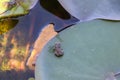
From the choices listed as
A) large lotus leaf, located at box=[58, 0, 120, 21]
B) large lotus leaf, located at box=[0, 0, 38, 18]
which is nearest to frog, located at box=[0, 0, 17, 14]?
large lotus leaf, located at box=[0, 0, 38, 18]

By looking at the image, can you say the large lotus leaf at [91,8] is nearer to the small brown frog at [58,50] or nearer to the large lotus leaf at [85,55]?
the large lotus leaf at [85,55]

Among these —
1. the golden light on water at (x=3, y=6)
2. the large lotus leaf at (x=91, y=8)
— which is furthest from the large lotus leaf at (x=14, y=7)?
the large lotus leaf at (x=91, y=8)

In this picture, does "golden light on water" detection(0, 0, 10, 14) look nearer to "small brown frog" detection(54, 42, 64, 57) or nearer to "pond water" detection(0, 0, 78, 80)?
"pond water" detection(0, 0, 78, 80)

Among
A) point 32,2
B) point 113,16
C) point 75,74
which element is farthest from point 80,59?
point 32,2

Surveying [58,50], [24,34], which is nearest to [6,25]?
[24,34]

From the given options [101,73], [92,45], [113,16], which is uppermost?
[113,16]

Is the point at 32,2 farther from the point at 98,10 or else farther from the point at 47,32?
the point at 98,10
